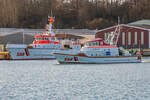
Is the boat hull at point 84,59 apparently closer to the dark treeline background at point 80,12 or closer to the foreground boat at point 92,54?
the foreground boat at point 92,54

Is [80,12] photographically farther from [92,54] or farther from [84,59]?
[84,59]

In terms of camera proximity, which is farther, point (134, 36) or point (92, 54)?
point (134, 36)

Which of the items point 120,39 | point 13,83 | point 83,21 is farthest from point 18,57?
point 83,21

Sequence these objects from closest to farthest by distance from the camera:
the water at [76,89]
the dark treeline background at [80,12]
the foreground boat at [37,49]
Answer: the water at [76,89] → the foreground boat at [37,49] → the dark treeline background at [80,12]

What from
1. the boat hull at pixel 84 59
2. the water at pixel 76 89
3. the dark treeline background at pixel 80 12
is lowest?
the boat hull at pixel 84 59

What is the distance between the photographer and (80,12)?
423ft

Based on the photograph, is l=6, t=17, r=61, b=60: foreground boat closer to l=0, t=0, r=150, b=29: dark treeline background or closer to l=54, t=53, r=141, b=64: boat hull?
l=54, t=53, r=141, b=64: boat hull

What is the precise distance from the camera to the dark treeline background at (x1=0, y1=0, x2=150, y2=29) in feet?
399

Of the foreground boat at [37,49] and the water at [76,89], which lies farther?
the foreground boat at [37,49]

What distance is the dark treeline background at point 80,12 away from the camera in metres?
122

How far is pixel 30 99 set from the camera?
76.9ft

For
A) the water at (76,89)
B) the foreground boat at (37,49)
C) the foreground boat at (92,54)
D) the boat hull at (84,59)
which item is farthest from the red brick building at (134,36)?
the water at (76,89)

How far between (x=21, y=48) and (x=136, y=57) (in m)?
22.8

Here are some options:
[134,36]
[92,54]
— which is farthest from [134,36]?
[92,54]
